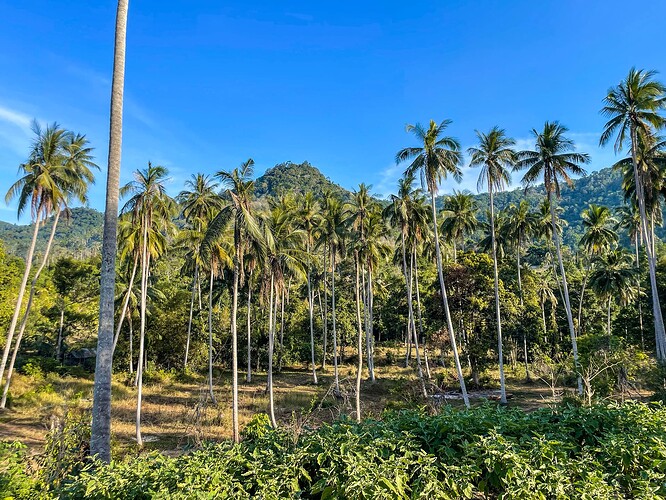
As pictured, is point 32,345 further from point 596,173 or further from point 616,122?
point 596,173

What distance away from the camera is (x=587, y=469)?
4.09m

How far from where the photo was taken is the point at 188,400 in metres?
24.5

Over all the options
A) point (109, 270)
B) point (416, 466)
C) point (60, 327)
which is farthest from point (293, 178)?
point (416, 466)

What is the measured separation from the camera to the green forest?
4.13 metres

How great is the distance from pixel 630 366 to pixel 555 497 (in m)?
17.0

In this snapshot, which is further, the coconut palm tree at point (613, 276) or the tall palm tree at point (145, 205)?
the coconut palm tree at point (613, 276)

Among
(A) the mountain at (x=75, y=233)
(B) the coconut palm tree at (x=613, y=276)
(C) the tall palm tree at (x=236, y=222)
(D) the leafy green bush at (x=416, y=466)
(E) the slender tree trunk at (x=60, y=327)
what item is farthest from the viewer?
(A) the mountain at (x=75, y=233)

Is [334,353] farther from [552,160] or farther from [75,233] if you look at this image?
[75,233]

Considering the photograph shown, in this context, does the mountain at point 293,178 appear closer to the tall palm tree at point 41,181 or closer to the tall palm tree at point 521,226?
the tall palm tree at point 521,226

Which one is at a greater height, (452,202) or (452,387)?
(452,202)

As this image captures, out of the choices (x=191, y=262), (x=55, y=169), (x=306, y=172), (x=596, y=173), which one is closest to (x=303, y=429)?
(x=55, y=169)

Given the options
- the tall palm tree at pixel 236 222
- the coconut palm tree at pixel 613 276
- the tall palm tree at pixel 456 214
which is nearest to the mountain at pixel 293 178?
the tall palm tree at pixel 456 214

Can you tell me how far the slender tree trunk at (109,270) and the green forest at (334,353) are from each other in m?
0.05

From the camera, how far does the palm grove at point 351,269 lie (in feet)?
58.4
